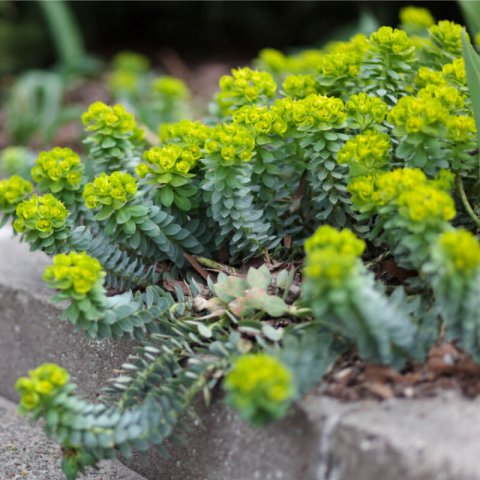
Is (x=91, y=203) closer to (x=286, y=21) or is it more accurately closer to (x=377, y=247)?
(x=377, y=247)

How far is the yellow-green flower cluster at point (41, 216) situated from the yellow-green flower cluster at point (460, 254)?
2.87 ft

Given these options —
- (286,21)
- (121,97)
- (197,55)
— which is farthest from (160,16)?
(121,97)

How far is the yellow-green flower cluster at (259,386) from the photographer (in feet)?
3.99

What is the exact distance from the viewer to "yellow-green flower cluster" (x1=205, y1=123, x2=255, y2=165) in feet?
5.56

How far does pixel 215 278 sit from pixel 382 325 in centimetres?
65

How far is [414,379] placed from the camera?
143 centimetres

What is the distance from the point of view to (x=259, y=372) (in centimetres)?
122

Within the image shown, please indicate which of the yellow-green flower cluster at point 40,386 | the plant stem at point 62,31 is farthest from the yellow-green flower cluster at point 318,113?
the plant stem at point 62,31

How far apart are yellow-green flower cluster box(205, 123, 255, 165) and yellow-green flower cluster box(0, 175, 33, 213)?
519 millimetres

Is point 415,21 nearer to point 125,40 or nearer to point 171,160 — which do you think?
point 171,160

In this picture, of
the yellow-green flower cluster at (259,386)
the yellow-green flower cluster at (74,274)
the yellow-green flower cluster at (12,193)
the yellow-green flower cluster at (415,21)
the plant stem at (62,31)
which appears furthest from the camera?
the plant stem at (62,31)

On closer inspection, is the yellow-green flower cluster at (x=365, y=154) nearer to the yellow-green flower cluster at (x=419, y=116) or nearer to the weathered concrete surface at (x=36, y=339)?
the yellow-green flower cluster at (x=419, y=116)

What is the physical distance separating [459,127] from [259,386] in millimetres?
723

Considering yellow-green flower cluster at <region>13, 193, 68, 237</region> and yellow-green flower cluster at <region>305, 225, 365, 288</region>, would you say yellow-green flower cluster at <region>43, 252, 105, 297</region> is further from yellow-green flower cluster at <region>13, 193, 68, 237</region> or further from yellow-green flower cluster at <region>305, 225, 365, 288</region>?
yellow-green flower cluster at <region>305, 225, 365, 288</region>
